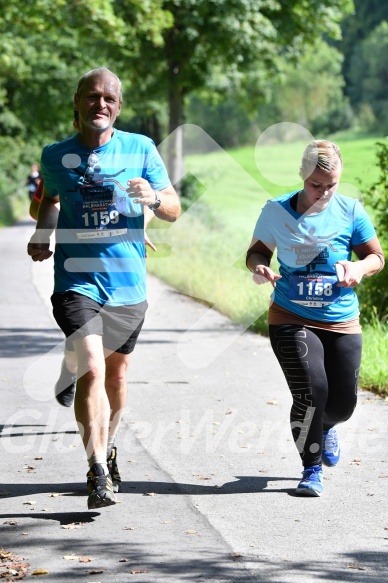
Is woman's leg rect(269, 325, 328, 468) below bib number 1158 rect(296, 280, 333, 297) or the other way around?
below

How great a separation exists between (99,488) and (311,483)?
1.17m

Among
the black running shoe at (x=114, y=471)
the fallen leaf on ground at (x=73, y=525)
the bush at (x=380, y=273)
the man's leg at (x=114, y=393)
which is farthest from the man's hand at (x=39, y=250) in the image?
the bush at (x=380, y=273)

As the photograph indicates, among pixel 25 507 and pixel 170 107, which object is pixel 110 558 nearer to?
pixel 25 507

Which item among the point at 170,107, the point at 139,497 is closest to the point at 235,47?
the point at 170,107

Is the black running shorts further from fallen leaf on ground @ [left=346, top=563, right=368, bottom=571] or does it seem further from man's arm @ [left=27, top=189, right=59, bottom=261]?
fallen leaf on ground @ [left=346, top=563, right=368, bottom=571]

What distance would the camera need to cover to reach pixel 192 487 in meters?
6.17

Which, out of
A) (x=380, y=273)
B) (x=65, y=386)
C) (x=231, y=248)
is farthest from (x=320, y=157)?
(x=231, y=248)

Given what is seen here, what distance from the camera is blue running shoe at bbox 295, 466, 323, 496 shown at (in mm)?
5938

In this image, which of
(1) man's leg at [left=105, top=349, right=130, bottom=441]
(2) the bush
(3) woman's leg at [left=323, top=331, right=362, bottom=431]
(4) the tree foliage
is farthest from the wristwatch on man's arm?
(4) the tree foliage

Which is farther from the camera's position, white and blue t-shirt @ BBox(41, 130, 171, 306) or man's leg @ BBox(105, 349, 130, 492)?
man's leg @ BBox(105, 349, 130, 492)

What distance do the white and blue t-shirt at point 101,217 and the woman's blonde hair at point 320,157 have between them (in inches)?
29.3

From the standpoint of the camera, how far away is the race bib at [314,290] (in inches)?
232

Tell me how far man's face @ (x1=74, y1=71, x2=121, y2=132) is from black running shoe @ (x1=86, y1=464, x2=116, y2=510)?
1667 mm

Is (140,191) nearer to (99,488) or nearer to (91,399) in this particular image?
(91,399)
